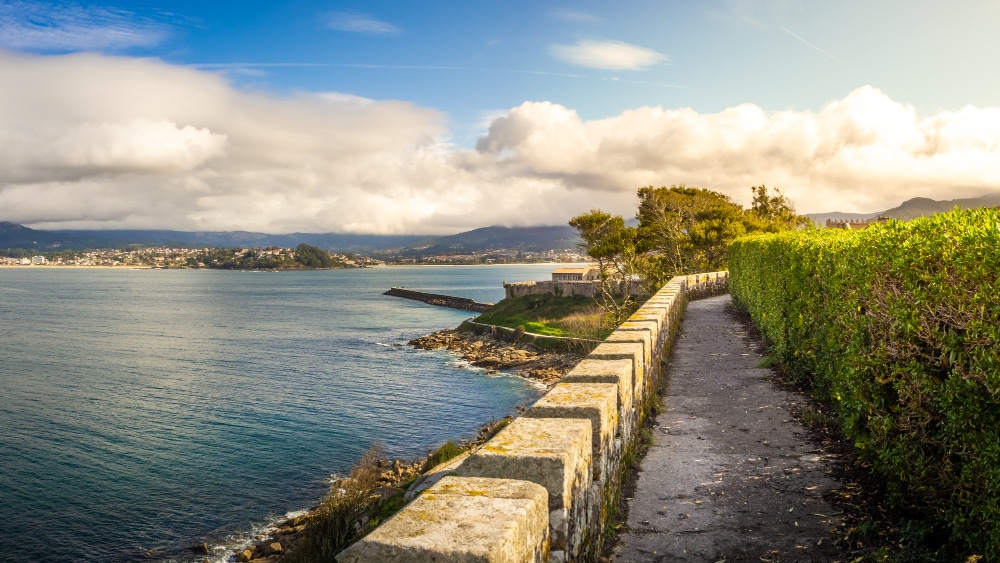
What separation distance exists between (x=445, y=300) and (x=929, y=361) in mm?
109293

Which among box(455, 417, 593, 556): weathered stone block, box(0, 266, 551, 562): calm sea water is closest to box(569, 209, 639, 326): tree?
→ box(0, 266, 551, 562): calm sea water

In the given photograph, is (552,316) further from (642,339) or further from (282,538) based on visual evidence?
(642,339)

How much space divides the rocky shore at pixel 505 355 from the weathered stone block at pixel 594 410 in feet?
104

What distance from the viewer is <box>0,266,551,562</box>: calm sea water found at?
1925cm

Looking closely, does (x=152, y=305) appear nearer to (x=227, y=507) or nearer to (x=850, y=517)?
(x=227, y=507)

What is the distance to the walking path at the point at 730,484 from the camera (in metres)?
4.89

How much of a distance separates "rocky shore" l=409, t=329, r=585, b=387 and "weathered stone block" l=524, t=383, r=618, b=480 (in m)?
31.7

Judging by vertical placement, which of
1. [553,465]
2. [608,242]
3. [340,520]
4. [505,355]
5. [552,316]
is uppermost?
[608,242]

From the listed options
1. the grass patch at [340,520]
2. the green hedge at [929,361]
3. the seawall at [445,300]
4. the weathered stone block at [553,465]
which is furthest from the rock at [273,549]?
the seawall at [445,300]

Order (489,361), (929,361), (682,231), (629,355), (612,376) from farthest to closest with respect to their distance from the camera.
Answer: (489,361) < (682,231) < (629,355) < (612,376) < (929,361)

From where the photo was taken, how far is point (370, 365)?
153 ft

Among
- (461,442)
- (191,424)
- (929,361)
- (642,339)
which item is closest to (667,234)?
(461,442)

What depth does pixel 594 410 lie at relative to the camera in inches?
186

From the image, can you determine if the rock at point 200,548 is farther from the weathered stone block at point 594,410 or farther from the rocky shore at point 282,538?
the weathered stone block at point 594,410
